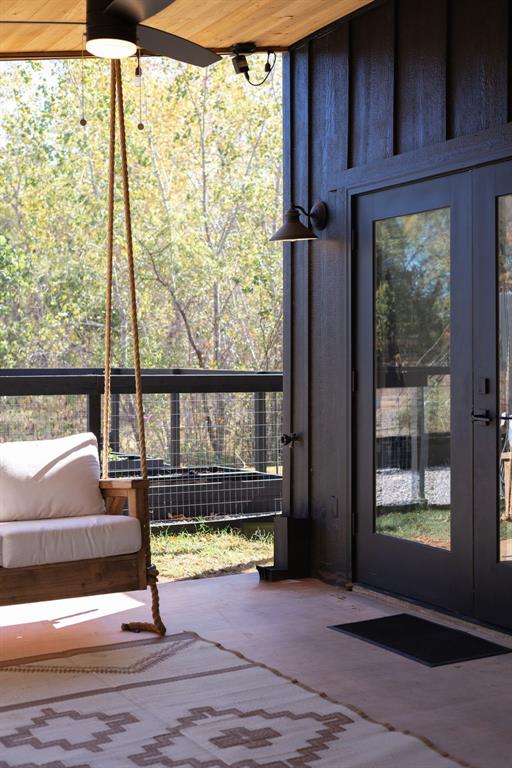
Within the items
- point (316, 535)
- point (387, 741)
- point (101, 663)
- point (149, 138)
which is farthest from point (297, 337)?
point (149, 138)

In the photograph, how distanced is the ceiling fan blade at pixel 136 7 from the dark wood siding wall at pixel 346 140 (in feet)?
4.95

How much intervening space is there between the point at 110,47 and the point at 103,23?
99mm

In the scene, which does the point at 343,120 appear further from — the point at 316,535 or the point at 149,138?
the point at 149,138

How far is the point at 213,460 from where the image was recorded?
24.3ft

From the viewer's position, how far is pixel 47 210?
1408 cm

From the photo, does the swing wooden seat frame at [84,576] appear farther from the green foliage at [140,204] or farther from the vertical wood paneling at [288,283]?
the green foliage at [140,204]

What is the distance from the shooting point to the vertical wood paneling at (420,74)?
4.68 meters

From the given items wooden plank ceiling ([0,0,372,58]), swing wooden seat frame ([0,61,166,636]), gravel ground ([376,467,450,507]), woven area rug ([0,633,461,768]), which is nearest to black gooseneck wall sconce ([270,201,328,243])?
wooden plank ceiling ([0,0,372,58])

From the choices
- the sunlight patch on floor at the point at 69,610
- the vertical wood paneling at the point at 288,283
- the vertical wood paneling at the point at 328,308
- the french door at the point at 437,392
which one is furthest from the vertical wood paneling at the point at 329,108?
the sunlight patch on floor at the point at 69,610

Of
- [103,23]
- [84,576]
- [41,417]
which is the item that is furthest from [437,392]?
[41,417]

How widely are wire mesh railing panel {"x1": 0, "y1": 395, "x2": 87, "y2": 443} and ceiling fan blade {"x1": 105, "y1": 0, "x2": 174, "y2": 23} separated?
3033 millimetres

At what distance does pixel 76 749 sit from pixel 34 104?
475 inches

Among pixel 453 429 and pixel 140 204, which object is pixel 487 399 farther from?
pixel 140 204

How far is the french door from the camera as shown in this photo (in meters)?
4.43
